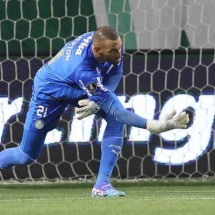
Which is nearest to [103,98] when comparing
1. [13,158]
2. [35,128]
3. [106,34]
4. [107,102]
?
[107,102]

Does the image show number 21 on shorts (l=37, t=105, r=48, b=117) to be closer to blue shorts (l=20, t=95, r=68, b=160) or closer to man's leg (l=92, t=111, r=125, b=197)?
blue shorts (l=20, t=95, r=68, b=160)

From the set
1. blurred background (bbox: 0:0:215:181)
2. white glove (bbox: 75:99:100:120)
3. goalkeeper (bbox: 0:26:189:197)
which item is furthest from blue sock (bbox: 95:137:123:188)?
blurred background (bbox: 0:0:215:181)

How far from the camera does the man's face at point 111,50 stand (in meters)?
6.66

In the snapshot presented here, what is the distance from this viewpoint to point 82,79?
262 inches

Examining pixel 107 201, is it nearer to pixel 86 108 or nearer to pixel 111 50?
pixel 86 108

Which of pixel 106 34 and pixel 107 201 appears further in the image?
pixel 106 34

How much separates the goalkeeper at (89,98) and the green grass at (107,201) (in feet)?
1.16

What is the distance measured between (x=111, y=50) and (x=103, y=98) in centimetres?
34

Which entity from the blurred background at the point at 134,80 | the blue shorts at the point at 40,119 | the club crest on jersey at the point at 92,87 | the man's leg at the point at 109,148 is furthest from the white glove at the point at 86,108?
the blurred background at the point at 134,80

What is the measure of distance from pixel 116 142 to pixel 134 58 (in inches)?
69.7

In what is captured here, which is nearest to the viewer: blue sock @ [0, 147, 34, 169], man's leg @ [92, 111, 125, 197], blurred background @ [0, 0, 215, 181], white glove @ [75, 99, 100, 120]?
white glove @ [75, 99, 100, 120]

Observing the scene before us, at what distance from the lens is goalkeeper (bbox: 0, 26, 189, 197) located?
21.8ft

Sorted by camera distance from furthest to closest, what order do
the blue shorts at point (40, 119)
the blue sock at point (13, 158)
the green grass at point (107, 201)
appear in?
the blue sock at point (13, 158) → the blue shorts at point (40, 119) → the green grass at point (107, 201)

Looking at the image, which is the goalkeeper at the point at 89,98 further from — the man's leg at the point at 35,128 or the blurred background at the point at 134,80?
the blurred background at the point at 134,80
